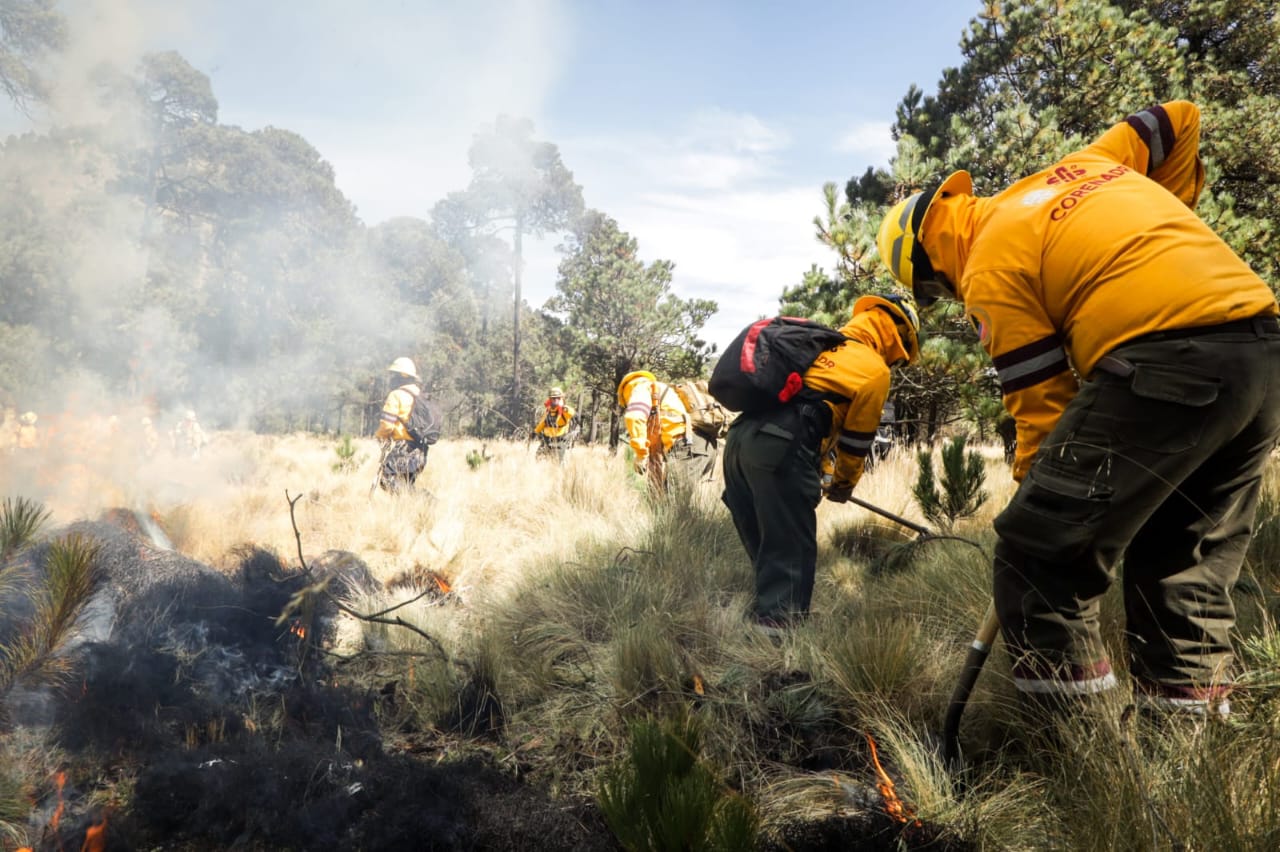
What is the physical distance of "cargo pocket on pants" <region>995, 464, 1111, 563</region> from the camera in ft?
5.40

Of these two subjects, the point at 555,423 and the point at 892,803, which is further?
the point at 555,423

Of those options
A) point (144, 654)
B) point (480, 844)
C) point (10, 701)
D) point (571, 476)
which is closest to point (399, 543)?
point (571, 476)

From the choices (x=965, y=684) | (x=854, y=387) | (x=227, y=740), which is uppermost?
(x=854, y=387)

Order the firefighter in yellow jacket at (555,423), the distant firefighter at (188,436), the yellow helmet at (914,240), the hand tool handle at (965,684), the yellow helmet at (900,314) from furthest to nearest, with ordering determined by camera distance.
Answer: the firefighter in yellow jacket at (555,423)
the distant firefighter at (188,436)
the yellow helmet at (900,314)
the yellow helmet at (914,240)
the hand tool handle at (965,684)

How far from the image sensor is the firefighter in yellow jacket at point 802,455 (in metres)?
3.16

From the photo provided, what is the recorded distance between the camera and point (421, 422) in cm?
785

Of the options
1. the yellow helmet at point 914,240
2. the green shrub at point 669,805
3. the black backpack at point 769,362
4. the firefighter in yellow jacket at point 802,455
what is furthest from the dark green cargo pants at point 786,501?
the green shrub at point 669,805

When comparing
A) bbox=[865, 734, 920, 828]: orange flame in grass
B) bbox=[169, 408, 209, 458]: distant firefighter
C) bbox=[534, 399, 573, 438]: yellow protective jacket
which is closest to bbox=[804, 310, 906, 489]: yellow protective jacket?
bbox=[865, 734, 920, 828]: orange flame in grass

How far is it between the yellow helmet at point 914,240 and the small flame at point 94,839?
2920 mm

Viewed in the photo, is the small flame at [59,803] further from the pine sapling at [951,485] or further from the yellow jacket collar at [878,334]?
the pine sapling at [951,485]

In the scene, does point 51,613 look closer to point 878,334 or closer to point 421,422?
point 878,334

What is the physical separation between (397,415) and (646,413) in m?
3.20

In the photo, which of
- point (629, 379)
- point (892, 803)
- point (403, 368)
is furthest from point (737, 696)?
point (403, 368)

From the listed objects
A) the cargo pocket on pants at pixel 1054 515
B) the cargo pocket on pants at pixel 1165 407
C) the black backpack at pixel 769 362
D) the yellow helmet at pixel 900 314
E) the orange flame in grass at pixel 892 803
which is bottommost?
the orange flame in grass at pixel 892 803
